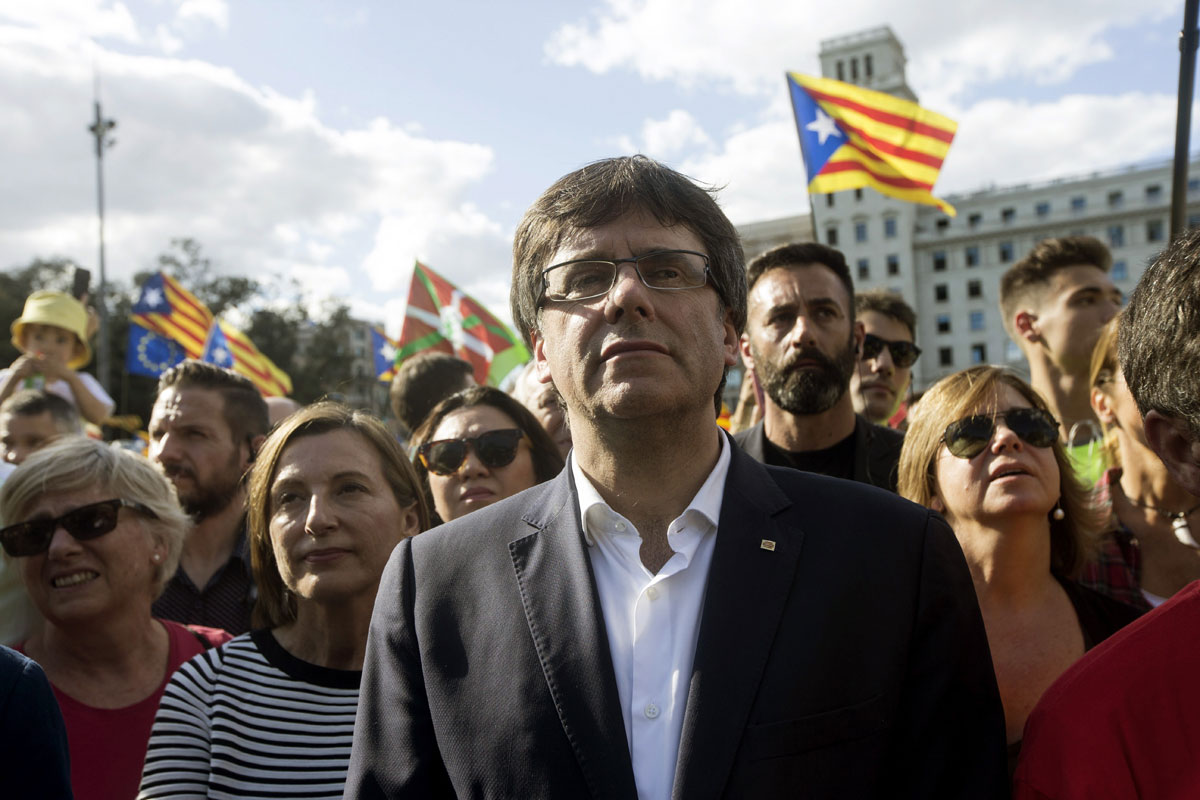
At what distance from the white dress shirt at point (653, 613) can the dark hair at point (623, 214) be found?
44cm

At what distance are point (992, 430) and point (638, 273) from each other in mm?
1420

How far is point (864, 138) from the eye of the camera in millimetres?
6719

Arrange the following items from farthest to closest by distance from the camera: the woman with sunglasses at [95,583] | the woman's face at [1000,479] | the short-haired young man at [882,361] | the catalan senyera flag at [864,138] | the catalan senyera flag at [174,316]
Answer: the catalan senyera flag at [174,316] < the catalan senyera flag at [864,138] < the short-haired young man at [882,361] < the woman with sunglasses at [95,583] < the woman's face at [1000,479]

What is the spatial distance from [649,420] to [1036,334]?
3632 millimetres

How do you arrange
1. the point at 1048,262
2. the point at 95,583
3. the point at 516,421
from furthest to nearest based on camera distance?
the point at 1048,262
the point at 516,421
the point at 95,583

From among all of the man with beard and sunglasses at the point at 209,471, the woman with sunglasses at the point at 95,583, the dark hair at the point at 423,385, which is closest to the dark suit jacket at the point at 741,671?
the woman with sunglasses at the point at 95,583

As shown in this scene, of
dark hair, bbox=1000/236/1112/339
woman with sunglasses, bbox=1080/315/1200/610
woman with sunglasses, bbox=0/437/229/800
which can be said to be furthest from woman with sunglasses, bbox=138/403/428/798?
dark hair, bbox=1000/236/1112/339

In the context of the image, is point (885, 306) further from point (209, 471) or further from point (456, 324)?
point (456, 324)

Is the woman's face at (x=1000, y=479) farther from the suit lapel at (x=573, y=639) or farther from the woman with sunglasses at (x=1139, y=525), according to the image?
the suit lapel at (x=573, y=639)

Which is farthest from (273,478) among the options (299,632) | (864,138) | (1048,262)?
(864,138)

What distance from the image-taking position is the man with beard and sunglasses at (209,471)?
13.3ft

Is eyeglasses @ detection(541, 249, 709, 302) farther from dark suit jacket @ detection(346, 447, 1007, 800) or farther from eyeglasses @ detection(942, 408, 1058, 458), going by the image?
eyeglasses @ detection(942, 408, 1058, 458)

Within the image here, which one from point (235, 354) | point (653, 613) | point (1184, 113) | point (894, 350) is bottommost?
point (653, 613)

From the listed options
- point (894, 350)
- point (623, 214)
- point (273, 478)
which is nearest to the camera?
point (623, 214)
